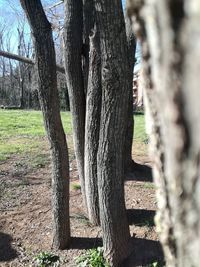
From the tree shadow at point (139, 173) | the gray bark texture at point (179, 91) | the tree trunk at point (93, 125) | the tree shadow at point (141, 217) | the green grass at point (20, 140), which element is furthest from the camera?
the green grass at point (20, 140)

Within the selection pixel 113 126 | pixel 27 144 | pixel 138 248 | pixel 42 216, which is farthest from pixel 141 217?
pixel 27 144

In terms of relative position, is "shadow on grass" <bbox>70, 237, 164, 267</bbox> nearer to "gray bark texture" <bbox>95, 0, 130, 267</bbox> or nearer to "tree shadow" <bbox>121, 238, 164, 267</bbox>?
"tree shadow" <bbox>121, 238, 164, 267</bbox>

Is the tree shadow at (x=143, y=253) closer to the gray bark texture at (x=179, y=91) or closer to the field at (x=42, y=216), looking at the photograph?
the field at (x=42, y=216)

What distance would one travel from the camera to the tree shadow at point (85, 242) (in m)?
5.05

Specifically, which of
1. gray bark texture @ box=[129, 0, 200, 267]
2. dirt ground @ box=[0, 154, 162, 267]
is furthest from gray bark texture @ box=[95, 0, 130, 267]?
gray bark texture @ box=[129, 0, 200, 267]

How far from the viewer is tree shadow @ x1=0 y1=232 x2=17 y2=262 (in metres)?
5.05

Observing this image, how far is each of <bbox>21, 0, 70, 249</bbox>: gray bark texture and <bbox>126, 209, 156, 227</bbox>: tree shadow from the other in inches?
35.8

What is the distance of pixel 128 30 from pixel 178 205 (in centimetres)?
686

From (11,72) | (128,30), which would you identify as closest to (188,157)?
(128,30)

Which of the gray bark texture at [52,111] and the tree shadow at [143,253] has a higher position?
the gray bark texture at [52,111]

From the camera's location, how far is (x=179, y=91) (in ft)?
2.35

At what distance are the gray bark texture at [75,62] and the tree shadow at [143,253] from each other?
1.37 metres

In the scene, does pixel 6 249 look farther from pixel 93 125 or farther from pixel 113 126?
pixel 113 126

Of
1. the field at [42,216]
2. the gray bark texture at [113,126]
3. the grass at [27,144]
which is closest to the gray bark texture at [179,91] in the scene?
the gray bark texture at [113,126]
